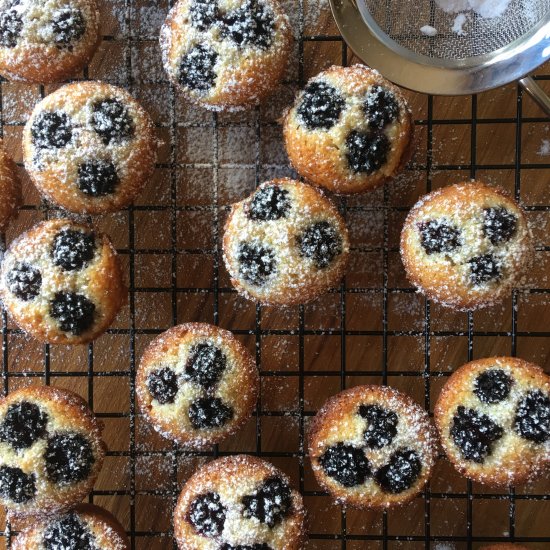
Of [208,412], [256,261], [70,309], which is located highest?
[256,261]

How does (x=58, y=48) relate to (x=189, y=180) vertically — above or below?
above

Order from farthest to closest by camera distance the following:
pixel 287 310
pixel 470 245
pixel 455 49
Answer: pixel 287 310
pixel 455 49
pixel 470 245

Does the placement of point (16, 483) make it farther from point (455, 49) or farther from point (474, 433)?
point (455, 49)

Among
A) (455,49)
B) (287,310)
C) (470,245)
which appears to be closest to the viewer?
(470,245)

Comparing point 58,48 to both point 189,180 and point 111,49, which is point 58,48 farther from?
point 189,180

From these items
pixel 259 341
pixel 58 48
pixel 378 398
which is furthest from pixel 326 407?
pixel 58 48

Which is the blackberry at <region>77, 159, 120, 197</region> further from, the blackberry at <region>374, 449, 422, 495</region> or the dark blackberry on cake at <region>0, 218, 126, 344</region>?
the blackberry at <region>374, 449, 422, 495</region>

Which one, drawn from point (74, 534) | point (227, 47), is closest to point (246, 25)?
point (227, 47)
